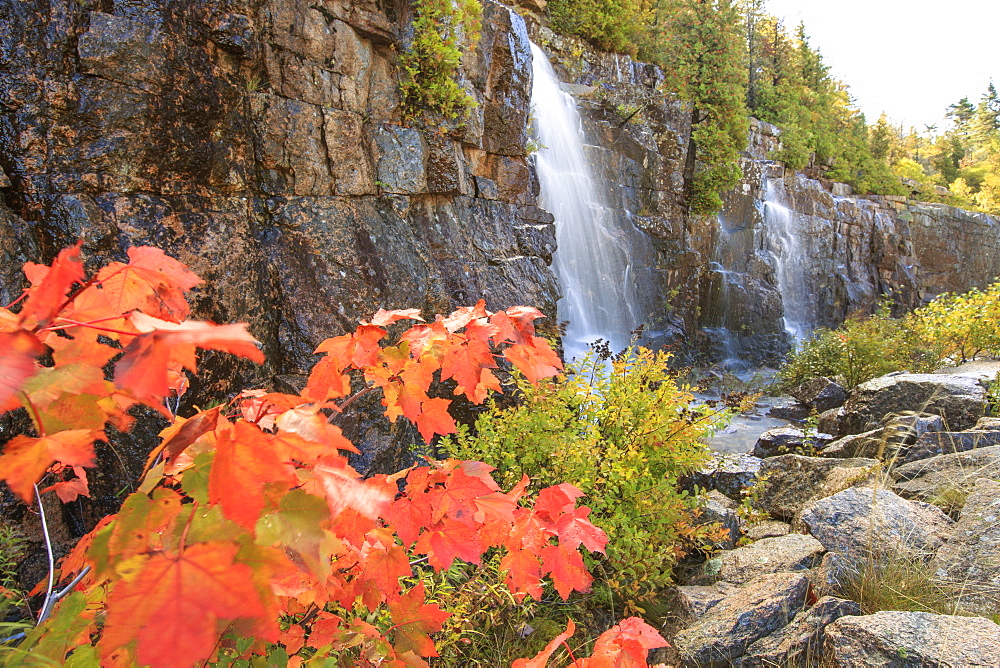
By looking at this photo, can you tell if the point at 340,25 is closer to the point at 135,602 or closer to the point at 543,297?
the point at 543,297

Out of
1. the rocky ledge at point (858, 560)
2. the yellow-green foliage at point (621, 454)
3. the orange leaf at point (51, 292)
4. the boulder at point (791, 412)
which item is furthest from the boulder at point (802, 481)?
the orange leaf at point (51, 292)

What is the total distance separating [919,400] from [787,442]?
1.23 meters

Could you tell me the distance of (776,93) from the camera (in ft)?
53.8

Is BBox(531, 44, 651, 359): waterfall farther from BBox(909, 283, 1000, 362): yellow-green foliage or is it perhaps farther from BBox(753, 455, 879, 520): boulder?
BBox(909, 283, 1000, 362): yellow-green foliage

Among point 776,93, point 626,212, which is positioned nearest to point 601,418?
point 626,212

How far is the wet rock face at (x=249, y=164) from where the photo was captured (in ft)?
9.43

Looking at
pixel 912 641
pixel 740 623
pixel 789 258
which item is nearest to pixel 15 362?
pixel 912 641

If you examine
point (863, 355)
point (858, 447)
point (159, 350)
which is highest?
point (159, 350)

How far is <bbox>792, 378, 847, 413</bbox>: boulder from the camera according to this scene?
7.73 m

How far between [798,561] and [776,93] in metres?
17.3

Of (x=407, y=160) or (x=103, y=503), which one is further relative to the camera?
(x=407, y=160)

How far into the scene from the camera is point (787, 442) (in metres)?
5.76

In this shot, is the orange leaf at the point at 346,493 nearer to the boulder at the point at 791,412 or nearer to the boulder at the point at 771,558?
the boulder at the point at 771,558

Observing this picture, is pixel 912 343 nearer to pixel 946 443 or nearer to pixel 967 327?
pixel 967 327
